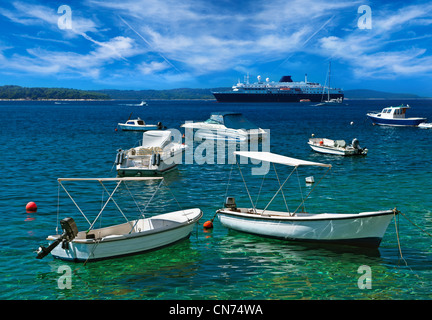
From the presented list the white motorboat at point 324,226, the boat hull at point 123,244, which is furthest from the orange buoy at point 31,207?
the white motorboat at point 324,226

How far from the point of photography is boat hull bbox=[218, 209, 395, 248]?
53.9 ft

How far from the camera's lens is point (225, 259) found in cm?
1638

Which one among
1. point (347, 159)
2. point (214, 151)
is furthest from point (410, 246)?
point (214, 151)

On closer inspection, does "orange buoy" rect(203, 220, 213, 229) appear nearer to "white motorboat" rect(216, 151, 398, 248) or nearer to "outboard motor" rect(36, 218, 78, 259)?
"white motorboat" rect(216, 151, 398, 248)

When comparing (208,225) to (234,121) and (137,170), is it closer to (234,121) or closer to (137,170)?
(137,170)

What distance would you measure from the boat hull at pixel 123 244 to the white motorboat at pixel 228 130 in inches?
1621

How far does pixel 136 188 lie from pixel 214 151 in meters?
22.7

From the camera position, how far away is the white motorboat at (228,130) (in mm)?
58553

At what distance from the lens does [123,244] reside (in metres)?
16.0

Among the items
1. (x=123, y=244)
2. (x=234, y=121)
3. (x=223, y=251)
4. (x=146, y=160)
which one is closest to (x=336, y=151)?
(x=146, y=160)

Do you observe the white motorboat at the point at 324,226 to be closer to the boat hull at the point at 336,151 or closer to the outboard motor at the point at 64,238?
the outboard motor at the point at 64,238

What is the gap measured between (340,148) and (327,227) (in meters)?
28.2

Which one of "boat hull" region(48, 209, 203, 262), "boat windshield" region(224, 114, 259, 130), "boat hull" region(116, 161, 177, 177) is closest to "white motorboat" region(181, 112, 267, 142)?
"boat windshield" region(224, 114, 259, 130)
